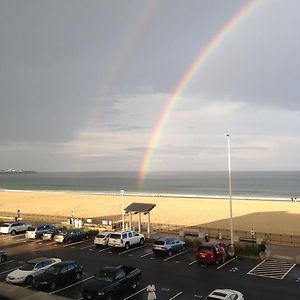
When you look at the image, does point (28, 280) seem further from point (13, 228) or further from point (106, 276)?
point (13, 228)

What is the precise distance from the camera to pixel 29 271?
23.2m

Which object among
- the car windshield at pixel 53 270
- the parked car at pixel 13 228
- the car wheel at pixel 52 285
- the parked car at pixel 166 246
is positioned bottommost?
the car wheel at pixel 52 285

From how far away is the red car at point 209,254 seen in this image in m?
27.1

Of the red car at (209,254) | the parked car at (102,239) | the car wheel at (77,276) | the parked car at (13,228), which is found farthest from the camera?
the parked car at (13,228)

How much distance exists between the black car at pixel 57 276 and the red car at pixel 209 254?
833 cm

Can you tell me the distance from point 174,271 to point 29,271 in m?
8.82

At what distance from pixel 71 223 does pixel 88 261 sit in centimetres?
1856

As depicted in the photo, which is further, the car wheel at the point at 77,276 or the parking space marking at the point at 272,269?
the parking space marking at the point at 272,269

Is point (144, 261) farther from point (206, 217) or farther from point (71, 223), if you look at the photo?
point (206, 217)

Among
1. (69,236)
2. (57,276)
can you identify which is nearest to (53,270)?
(57,276)

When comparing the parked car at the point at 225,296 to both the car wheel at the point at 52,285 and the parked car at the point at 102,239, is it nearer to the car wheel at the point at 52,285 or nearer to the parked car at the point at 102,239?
the car wheel at the point at 52,285

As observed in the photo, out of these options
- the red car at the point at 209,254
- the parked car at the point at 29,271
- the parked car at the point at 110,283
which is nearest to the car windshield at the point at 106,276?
the parked car at the point at 110,283

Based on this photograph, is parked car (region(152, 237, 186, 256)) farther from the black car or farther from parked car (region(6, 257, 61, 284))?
parked car (region(6, 257, 61, 284))

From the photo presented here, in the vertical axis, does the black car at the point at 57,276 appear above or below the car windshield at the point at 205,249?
below
